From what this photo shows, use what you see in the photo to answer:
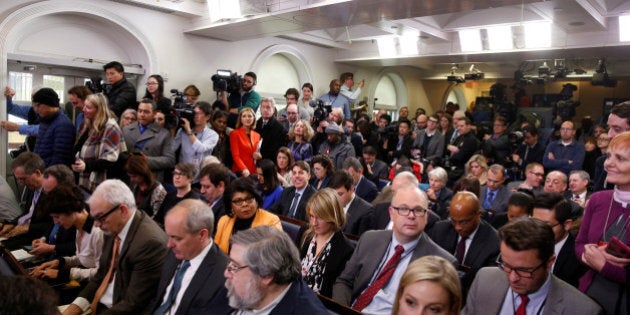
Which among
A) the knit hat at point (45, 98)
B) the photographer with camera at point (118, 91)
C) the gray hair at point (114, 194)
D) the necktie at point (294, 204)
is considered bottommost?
the necktie at point (294, 204)

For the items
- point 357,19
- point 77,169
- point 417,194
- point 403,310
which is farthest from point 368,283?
point 357,19

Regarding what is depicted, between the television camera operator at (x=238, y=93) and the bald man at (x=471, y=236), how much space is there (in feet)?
11.6

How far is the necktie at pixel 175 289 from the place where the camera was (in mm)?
2035

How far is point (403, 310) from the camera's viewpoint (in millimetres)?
1336

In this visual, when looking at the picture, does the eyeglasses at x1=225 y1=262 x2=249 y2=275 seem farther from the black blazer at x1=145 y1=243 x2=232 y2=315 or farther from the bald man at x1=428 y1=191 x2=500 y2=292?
the bald man at x1=428 y1=191 x2=500 y2=292

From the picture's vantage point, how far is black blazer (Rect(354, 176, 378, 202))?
422 centimetres

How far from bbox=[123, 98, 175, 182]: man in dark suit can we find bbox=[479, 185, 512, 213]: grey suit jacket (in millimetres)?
2849

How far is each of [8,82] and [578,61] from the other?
9.01 m

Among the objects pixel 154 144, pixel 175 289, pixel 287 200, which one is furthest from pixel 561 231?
pixel 154 144

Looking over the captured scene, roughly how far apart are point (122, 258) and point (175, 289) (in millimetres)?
353

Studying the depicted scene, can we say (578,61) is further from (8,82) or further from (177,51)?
(8,82)

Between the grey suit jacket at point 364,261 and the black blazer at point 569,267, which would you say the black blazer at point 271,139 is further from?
the black blazer at point 569,267

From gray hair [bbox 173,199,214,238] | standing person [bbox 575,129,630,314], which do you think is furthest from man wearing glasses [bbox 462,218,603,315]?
gray hair [bbox 173,199,214,238]

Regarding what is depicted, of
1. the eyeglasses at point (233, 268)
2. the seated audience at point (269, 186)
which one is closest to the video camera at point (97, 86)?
the seated audience at point (269, 186)
